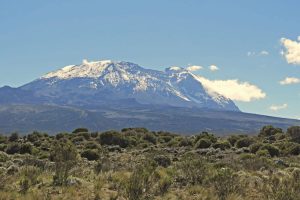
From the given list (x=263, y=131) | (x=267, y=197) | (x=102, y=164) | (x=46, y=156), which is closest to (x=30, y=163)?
(x=102, y=164)

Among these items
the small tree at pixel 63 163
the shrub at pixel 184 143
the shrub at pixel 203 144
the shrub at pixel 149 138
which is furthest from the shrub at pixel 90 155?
the shrub at pixel 149 138

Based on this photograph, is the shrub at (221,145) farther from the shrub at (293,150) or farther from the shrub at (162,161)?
the shrub at (162,161)

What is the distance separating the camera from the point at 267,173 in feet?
67.2

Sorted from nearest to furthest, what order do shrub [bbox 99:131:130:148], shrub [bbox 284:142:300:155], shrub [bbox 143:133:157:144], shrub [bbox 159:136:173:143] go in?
shrub [bbox 284:142:300:155], shrub [bbox 99:131:130:148], shrub [bbox 143:133:157:144], shrub [bbox 159:136:173:143]

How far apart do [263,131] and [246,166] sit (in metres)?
27.7

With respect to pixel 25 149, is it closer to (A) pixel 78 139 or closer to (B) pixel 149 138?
(A) pixel 78 139

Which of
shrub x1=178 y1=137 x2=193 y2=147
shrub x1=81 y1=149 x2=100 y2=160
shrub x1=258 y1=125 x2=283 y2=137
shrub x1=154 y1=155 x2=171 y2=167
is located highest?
shrub x1=258 y1=125 x2=283 y2=137

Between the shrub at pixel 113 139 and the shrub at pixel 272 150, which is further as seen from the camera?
the shrub at pixel 113 139

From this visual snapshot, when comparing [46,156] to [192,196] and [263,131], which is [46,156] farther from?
[263,131]

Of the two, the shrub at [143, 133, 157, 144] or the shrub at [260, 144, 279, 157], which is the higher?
the shrub at [260, 144, 279, 157]

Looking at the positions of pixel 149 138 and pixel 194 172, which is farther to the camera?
pixel 149 138

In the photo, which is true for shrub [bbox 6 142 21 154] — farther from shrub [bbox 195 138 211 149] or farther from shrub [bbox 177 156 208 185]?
shrub [bbox 177 156 208 185]

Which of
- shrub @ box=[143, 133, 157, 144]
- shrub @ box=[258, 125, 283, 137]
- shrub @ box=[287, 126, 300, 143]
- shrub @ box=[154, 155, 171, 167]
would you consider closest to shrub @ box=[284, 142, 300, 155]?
shrub @ box=[287, 126, 300, 143]

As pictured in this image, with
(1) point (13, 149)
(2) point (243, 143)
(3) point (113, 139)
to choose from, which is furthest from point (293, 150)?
(1) point (13, 149)
